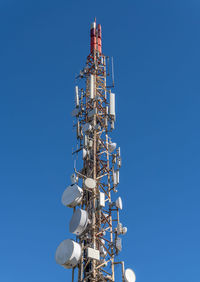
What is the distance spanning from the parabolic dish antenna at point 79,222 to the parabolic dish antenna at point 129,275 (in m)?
3.57

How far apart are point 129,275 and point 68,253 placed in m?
4.01

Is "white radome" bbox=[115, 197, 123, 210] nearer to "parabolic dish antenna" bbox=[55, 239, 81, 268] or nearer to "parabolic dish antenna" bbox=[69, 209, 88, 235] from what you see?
"parabolic dish antenna" bbox=[69, 209, 88, 235]

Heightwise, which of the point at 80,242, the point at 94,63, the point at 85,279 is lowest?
the point at 85,279

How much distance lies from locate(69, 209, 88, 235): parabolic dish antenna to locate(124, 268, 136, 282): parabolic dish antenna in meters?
3.57

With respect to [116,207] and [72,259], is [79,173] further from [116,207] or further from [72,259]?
[72,259]

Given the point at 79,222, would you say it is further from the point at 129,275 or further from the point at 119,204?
the point at 129,275

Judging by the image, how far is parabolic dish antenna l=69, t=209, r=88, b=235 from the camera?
2620cm

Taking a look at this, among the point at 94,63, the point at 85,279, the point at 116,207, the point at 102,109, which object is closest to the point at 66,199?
the point at 116,207

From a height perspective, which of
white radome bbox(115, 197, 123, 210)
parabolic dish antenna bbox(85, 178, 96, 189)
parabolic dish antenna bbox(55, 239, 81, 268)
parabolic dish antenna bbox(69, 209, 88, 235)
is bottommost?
parabolic dish antenna bbox(55, 239, 81, 268)

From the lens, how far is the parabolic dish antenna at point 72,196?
27594mm

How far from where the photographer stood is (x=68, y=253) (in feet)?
83.1

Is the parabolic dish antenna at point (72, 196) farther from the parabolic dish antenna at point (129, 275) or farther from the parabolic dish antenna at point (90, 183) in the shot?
the parabolic dish antenna at point (129, 275)

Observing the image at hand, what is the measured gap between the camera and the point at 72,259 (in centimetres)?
2512

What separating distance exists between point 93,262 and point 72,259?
136 cm
